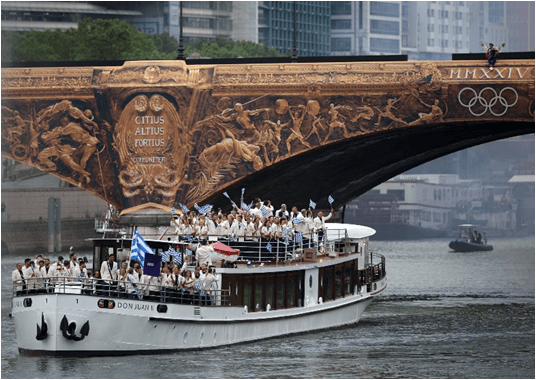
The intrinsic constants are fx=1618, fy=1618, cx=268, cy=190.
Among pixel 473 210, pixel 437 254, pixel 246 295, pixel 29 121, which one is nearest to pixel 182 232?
pixel 246 295

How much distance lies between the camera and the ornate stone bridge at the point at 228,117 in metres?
71.3

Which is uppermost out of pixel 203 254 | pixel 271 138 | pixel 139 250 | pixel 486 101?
pixel 486 101

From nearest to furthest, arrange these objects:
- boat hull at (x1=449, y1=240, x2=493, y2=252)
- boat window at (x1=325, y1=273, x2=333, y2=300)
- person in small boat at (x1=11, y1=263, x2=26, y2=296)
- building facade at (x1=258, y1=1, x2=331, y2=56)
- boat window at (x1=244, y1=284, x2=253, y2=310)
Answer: person in small boat at (x1=11, y1=263, x2=26, y2=296), boat window at (x1=244, y1=284, x2=253, y2=310), boat window at (x1=325, y1=273, x2=333, y2=300), boat hull at (x1=449, y1=240, x2=493, y2=252), building facade at (x1=258, y1=1, x2=331, y2=56)

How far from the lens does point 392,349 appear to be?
181 ft

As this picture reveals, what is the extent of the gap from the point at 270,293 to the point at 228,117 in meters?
20.2

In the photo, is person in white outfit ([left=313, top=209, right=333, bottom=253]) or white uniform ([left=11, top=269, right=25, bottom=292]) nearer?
white uniform ([left=11, top=269, right=25, bottom=292])

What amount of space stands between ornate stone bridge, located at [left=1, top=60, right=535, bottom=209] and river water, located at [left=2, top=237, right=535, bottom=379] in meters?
7.46

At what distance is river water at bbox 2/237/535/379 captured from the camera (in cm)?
4847

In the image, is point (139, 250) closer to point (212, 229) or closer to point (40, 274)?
point (40, 274)

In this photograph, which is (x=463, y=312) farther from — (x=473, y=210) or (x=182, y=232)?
(x=473, y=210)

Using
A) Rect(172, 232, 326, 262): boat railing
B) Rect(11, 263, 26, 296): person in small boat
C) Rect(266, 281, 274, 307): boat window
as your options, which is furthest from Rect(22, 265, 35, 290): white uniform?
Rect(266, 281, 274, 307): boat window

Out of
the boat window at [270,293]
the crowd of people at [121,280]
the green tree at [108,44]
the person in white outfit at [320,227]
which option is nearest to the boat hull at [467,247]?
the green tree at [108,44]

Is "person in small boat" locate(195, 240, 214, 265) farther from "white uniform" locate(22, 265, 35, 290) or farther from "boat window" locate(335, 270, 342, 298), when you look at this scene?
"boat window" locate(335, 270, 342, 298)

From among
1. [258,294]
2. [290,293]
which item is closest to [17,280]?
[258,294]
